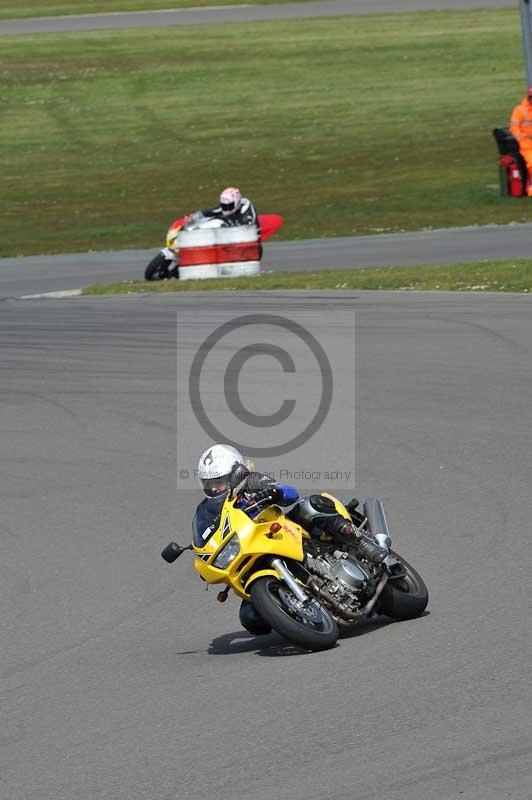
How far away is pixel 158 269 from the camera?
21094 mm

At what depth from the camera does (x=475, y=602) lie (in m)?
7.43

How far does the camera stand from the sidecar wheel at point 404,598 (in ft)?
24.0

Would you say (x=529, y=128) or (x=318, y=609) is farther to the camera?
(x=529, y=128)

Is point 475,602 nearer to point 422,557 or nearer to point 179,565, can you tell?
point 422,557

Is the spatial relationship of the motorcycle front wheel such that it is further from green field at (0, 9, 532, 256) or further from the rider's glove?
the rider's glove

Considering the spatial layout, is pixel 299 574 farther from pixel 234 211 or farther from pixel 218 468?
pixel 234 211

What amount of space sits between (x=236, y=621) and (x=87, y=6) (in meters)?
53.0

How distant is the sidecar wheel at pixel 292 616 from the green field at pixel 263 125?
1861 cm

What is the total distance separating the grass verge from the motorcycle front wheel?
0.28 m

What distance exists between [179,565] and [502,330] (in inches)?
270

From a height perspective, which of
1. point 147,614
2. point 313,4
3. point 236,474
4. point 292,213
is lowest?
point 147,614

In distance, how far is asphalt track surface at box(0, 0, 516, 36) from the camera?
51750mm

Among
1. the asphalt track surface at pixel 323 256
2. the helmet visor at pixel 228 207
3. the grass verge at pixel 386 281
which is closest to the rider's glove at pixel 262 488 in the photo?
the grass verge at pixel 386 281

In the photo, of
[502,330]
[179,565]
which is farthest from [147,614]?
[502,330]
